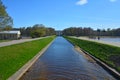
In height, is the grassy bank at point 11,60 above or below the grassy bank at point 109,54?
above

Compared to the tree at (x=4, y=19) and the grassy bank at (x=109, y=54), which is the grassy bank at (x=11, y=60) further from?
the tree at (x=4, y=19)

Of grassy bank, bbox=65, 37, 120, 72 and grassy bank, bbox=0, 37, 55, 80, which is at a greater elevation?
grassy bank, bbox=0, 37, 55, 80

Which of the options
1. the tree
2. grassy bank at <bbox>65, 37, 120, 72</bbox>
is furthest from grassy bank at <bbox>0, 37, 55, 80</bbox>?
the tree

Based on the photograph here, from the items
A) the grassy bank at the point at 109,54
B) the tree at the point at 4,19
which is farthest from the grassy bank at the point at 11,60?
the tree at the point at 4,19

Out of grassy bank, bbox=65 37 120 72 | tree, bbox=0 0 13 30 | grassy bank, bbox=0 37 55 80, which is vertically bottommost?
grassy bank, bbox=65 37 120 72

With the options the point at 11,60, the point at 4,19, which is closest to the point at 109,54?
the point at 11,60

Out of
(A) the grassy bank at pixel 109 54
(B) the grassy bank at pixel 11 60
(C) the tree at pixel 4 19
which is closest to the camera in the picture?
(B) the grassy bank at pixel 11 60

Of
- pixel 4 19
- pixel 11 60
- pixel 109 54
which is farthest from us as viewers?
pixel 4 19

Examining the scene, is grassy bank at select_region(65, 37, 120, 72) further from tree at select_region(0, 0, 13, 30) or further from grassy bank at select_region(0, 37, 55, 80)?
tree at select_region(0, 0, 13, 30)

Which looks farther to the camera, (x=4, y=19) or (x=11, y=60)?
(x=4, y=19)

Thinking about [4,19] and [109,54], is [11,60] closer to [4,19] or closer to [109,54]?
[109,54]

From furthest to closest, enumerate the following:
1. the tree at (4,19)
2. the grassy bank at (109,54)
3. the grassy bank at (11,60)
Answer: the tree at (4,19) → the grassy bank at (109,54) → the grassy bank at (11,60)

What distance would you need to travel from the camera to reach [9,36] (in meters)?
103

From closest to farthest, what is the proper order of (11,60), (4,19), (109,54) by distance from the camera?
1. (11,60)
2. (109,54)
3. (4,19)
